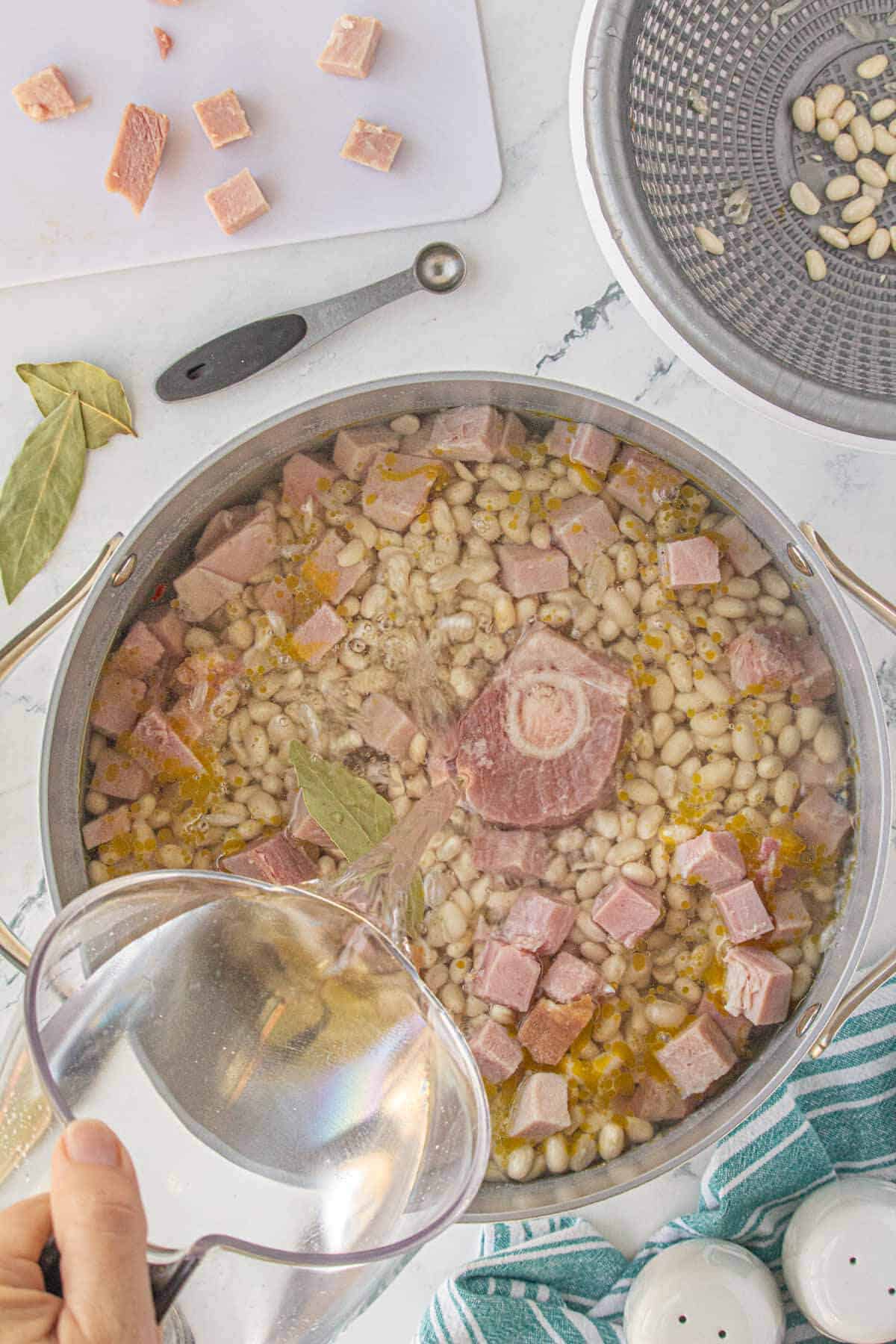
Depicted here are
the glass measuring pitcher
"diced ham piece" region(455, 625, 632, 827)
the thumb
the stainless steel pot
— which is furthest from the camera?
"diced ham piece" region(455, 625, 632, 827)

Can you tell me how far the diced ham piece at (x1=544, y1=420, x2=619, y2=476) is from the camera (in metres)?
1.01

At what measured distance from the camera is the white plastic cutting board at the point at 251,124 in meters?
1.08

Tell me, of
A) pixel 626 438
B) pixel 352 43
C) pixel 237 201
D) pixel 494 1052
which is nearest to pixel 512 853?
pixel 494 1052

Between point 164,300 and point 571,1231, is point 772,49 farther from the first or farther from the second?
point 571,1231

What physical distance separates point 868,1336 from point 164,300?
115cm

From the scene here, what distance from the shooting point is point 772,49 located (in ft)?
3.55

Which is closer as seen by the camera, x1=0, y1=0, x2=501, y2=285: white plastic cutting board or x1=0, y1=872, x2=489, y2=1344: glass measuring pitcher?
x1=0, y1=872, x2=489, y2=1344: glass measuring pitcher

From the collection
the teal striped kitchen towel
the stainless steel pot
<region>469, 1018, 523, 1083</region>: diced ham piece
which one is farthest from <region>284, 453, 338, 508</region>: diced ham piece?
the teal striped kitchen towel

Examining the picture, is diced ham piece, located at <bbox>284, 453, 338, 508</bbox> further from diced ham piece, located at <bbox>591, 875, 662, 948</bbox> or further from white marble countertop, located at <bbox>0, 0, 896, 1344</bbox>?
diced ham piece, located at <bbox>591, 875, 662, 948</bbox>

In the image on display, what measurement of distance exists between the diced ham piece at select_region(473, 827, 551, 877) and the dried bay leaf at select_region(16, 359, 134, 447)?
1.69 feet

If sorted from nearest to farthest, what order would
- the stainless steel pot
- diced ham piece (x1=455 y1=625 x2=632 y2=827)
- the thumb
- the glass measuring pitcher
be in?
the thumb
the glass measuring pitcher
the stainless steel pot
diced ham piece (x1=455 y1=625 x2=632 y2=827)

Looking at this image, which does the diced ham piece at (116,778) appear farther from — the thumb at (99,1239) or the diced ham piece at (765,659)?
the diced ham piece at (765,659)

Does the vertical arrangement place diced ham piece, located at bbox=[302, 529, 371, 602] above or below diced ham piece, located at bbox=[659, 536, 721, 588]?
above

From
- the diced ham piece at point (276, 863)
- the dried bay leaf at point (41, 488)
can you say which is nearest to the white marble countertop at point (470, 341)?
the dried bay leaf at point (41, 488)
